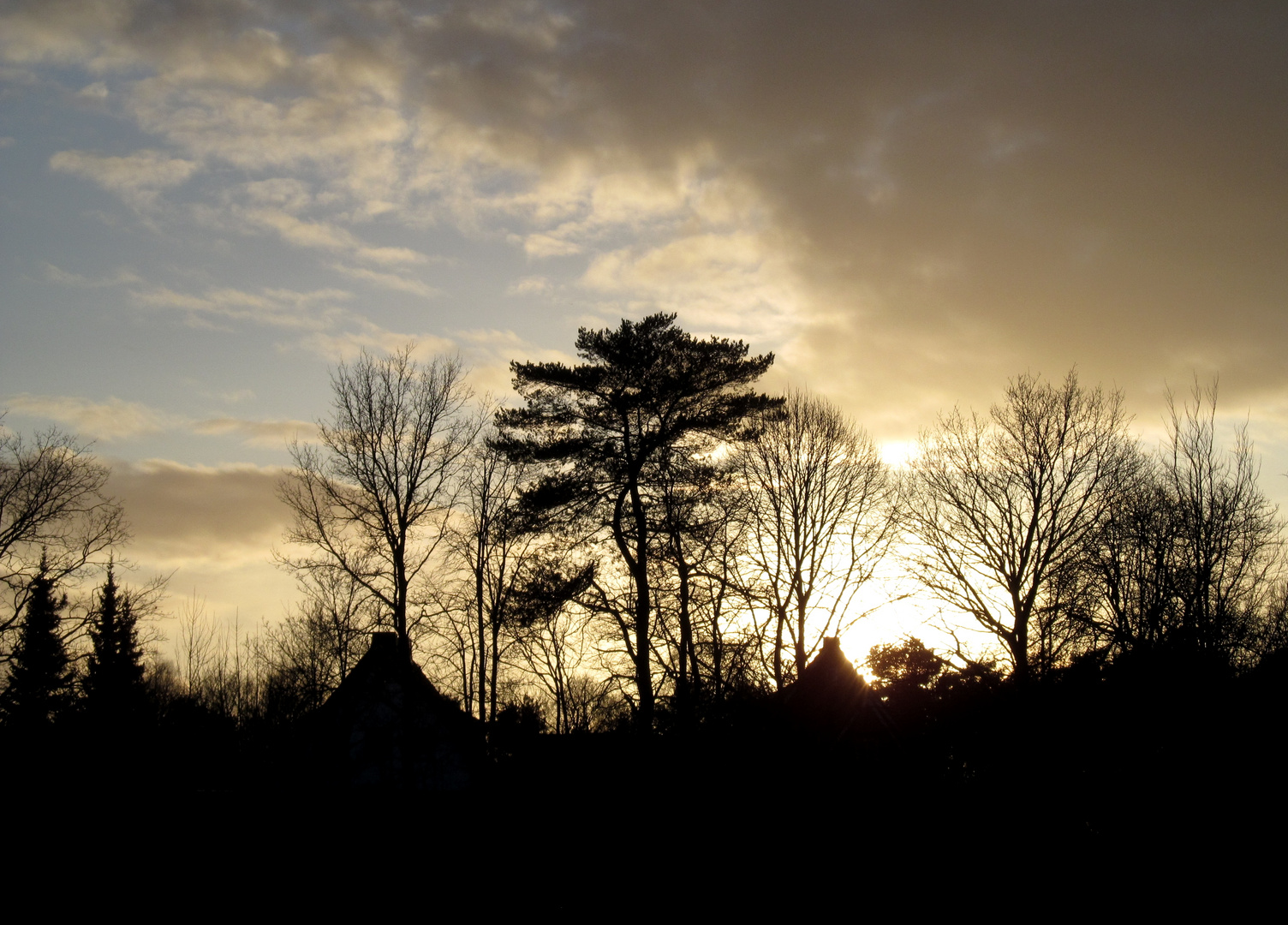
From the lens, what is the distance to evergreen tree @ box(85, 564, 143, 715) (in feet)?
120

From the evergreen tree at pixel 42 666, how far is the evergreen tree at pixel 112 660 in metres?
1.06

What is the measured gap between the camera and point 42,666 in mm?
35031

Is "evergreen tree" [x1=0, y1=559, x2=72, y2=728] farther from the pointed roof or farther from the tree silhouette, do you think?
the tree silhouette

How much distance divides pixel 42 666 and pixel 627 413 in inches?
1123

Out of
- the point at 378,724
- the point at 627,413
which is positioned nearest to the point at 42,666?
the point at 378,724

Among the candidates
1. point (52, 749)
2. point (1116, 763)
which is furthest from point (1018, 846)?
point (52, 749)

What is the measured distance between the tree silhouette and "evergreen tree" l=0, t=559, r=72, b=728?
65.7 ft

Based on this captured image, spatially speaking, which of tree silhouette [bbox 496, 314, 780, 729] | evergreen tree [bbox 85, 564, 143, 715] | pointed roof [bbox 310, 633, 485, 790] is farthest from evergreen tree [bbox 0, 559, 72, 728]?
tree silhouette [bbox 496, 314, 780, 729]

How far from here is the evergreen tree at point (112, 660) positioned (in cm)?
3652

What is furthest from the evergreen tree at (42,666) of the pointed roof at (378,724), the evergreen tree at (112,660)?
the pointed roof at (378,724)

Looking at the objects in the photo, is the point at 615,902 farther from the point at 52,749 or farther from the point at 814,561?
the point at 814,561

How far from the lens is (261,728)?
134 feet

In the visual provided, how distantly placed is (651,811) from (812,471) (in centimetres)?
1727

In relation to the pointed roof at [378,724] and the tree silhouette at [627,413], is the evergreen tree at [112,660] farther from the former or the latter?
the tree silhouette at [627,413]
